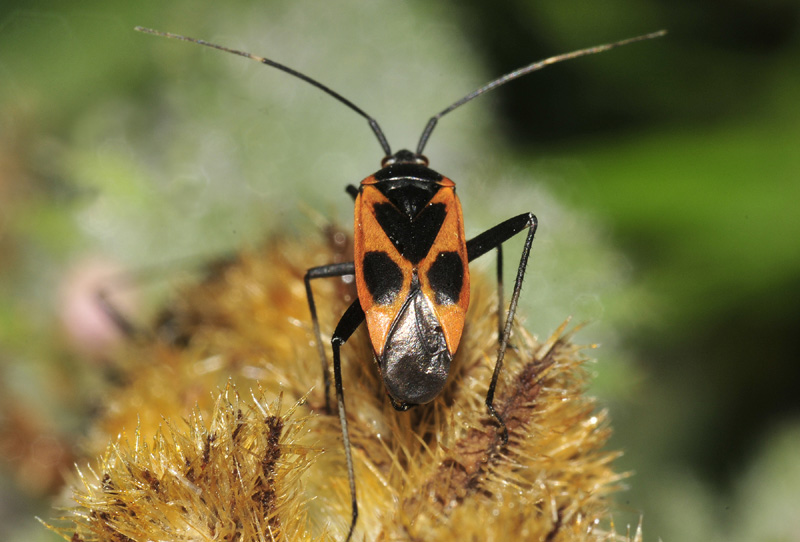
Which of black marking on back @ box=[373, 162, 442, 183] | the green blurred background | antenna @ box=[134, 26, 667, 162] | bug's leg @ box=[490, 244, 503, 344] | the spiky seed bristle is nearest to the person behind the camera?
the spiky seed bristle

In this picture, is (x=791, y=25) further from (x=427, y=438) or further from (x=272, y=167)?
(x=427, y=438)

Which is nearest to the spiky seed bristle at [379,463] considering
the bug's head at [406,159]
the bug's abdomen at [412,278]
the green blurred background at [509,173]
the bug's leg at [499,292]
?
the bug's leg at [499,292]

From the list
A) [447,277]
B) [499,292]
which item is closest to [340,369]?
[447,277]

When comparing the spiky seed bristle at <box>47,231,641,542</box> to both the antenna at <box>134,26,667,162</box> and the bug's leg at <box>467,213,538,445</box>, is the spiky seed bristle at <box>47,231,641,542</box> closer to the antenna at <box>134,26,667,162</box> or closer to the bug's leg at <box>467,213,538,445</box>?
the bug's leg at <box>467,213,538,445</box>

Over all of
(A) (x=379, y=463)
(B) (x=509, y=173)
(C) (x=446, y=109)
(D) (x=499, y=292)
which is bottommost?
(A) (x=379, y=463)

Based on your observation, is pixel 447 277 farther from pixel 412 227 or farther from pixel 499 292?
pixel 499 292

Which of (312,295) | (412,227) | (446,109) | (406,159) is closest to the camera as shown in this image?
(412,227)

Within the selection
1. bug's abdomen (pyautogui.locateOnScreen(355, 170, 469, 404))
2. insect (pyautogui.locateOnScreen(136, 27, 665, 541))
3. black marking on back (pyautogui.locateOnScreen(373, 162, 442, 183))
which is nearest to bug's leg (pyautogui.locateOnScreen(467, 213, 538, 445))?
insect (pyautogui.locateOnScreen(136, 27, 665, 541))
